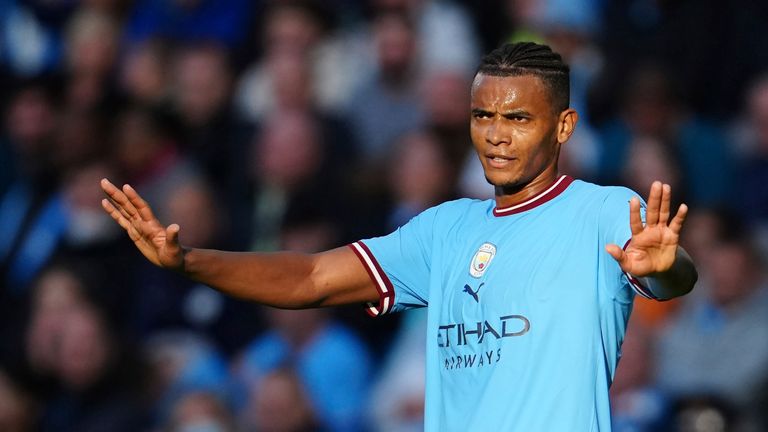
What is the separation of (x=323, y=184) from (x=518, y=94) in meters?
4.70

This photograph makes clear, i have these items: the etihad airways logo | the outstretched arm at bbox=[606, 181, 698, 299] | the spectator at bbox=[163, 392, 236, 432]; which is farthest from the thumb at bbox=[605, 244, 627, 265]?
the spectator at bbox=[163, 392, 236, 432]

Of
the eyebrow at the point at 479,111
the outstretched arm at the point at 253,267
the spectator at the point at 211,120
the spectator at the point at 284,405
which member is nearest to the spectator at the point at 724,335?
the spectator at the point at 284,405

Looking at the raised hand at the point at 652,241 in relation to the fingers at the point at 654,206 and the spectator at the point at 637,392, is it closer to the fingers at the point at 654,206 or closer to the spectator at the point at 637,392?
the fingers at the point at 654,206

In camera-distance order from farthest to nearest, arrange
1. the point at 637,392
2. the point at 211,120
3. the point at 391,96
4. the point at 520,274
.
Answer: the point at 211,120 < the point at 391,96 < the point at 637,392 < the point at 520,274

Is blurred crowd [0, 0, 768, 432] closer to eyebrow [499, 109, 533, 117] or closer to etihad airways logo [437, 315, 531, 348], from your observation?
etihad airways logo [437, 315, 531, 348]

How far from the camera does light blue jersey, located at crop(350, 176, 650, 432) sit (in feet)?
13.1

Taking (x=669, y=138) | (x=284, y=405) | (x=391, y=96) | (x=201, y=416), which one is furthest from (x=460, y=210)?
(x=391, y=96)

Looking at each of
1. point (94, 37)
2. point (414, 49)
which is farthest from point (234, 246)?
point (94, 37)

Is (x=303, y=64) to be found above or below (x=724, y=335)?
above

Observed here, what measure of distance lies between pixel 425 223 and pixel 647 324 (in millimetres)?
3458

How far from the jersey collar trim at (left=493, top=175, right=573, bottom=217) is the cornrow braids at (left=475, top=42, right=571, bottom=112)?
21 cm

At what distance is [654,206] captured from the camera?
3.77 metres

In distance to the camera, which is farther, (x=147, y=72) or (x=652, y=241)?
(x=147, y=72)

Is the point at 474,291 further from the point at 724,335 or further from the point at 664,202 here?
the point at 724,335
